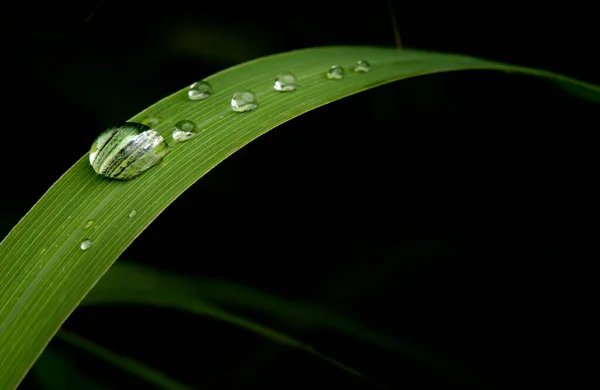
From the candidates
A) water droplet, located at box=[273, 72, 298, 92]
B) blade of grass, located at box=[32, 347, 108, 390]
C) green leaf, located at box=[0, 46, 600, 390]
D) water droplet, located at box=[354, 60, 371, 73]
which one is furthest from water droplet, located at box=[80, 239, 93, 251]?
blade of grass, located at box=[32, 347, 108, 390]

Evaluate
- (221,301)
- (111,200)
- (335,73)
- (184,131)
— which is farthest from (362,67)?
(221,301)

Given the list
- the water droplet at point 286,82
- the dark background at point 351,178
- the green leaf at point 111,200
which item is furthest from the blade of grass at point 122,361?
the water droplet at point 286,82

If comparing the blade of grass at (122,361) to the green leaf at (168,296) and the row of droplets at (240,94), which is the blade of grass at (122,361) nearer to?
the green leaf at (168,296)

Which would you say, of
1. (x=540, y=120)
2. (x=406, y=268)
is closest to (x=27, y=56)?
(x=406, y=268)

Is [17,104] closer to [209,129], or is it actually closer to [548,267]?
[209,129]

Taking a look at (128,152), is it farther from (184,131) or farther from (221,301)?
(221,301)
